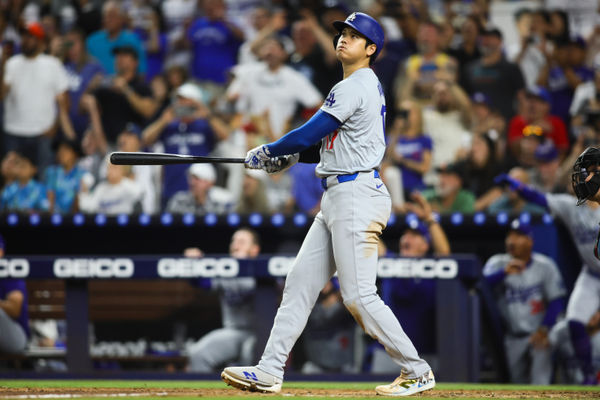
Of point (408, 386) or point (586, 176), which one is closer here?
point (408, 386)

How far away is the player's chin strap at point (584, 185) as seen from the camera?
4.44 meters

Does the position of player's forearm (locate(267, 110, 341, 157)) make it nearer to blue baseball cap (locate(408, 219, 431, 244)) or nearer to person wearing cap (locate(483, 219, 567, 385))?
blue baseball cap (locate(408, 219, 431, 244))

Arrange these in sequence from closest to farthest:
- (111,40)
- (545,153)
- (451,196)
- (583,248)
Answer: (583,248) → (451,196) → (545,153) → (111,40)

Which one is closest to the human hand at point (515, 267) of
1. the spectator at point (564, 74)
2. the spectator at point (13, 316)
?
the spectator at point (564, 74)

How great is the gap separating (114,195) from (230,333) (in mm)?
2738

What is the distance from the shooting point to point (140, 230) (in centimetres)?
748

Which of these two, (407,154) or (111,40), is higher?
(111,40)

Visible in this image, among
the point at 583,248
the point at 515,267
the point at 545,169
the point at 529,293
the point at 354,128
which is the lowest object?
the point at 529,293

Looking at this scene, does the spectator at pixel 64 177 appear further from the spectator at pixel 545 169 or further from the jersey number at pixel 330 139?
the jersey number at pixel 330 139

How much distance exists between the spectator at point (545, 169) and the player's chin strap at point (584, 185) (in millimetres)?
3813

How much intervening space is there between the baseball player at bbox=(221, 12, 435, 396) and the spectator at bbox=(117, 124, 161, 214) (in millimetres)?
4299

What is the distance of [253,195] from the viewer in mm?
8219

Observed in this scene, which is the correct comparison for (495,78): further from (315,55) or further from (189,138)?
(189,138)

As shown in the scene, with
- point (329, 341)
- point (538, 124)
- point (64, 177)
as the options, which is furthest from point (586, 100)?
point (64, 177)
